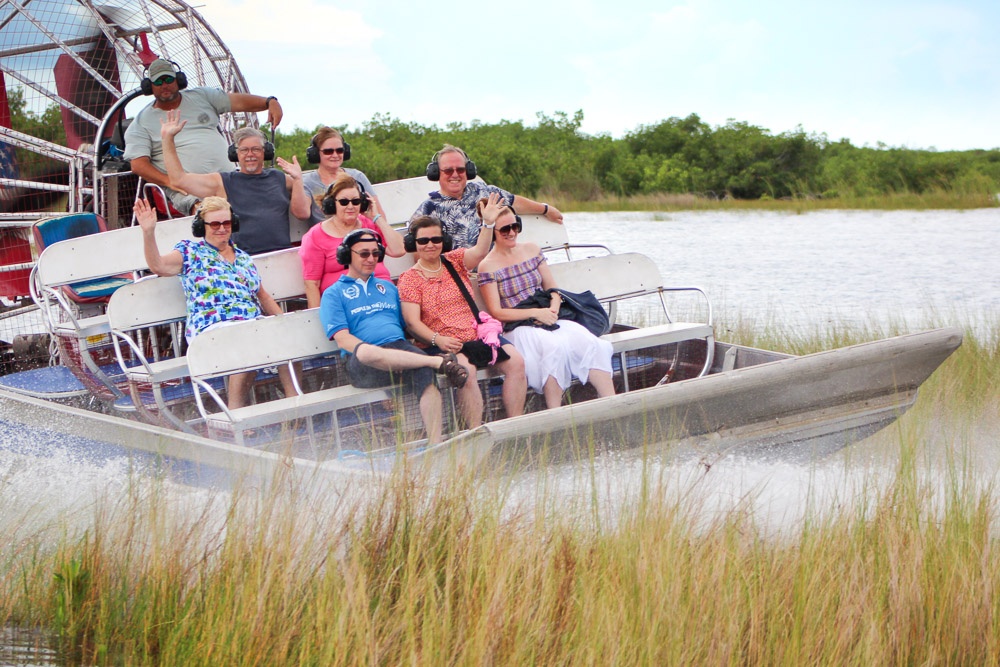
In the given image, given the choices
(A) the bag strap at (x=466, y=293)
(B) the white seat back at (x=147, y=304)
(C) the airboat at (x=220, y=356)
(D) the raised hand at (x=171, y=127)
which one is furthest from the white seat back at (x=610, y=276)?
(D) the raised hand at (x=171, y=127)

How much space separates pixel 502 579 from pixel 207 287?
124 inches

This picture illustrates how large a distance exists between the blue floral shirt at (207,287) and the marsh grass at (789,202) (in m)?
21.7

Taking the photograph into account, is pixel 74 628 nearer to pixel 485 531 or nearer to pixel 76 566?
pixel 76 566

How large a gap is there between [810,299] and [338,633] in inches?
513

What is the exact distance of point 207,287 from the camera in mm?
5656

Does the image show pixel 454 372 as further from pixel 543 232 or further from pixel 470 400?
pixel 543 232

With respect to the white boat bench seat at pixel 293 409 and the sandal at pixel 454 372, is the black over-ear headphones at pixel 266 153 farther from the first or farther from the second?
the sandal at pixel 454 372

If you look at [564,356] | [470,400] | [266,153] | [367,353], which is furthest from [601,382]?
[266,153]

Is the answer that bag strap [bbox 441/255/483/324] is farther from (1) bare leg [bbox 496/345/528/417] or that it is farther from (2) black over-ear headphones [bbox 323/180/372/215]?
(2) black over-ear headphones [bbox 323/180/372/215]

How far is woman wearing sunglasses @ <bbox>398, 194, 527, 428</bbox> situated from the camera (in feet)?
17.5

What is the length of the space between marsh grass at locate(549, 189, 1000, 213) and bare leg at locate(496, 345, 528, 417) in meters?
21.2

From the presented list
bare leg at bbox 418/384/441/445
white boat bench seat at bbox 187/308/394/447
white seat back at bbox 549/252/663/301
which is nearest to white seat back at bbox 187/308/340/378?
white boat bench seat at bbox 187/308/394/447

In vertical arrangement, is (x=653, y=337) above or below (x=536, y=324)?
below

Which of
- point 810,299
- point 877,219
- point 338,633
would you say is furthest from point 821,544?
point 877,219
